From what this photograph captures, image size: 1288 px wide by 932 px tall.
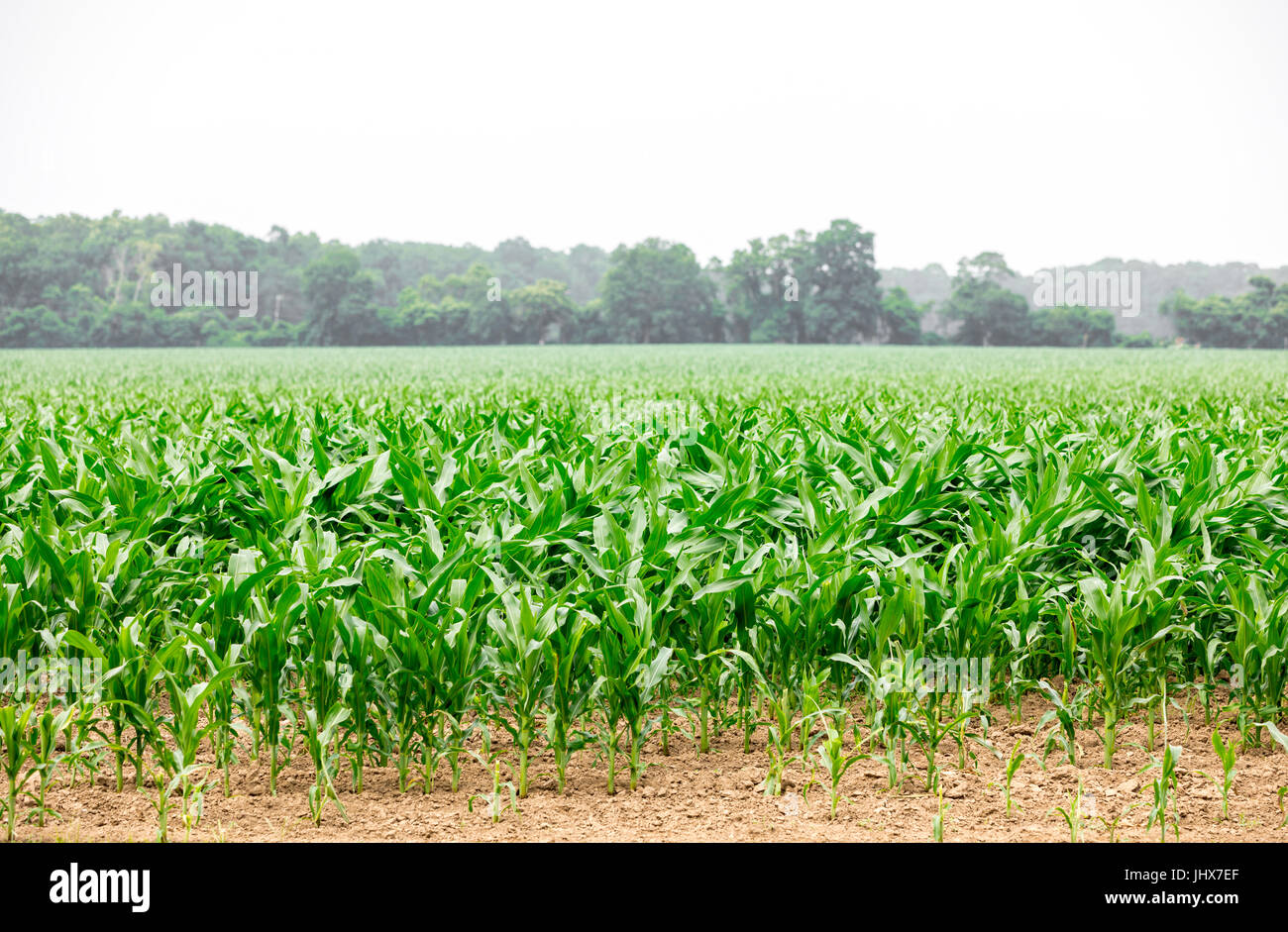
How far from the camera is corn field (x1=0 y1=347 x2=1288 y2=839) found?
3.16m

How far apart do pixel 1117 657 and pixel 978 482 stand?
193cm

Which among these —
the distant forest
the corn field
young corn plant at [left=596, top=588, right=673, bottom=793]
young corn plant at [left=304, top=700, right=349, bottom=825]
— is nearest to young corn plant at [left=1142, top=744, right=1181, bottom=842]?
the corn field

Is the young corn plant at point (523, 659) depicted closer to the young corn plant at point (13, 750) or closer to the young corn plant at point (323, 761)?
the young corn plant at point (323, 761)

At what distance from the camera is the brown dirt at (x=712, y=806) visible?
2836 millimetres

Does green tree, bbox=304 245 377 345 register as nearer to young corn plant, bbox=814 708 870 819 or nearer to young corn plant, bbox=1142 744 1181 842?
young corn plant, bbox=814 708 870 819

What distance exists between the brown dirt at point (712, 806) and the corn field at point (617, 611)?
0.07m

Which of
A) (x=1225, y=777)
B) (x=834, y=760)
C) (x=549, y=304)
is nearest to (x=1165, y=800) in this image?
(x=1225, y=777)

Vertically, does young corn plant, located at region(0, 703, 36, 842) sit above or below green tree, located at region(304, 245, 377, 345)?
below

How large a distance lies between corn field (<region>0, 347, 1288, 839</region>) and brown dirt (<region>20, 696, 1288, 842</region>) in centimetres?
7

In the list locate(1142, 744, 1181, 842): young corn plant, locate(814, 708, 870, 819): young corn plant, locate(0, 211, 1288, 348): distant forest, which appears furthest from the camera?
locate(0, 211, 1288, 348): distant forest

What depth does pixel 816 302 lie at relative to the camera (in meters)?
85.5

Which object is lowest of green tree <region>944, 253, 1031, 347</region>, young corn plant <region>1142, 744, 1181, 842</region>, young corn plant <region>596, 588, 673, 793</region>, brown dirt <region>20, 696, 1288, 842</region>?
brown dirt <region>20, 696, 1288, 842</region>

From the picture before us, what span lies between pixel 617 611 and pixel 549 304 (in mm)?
77418
